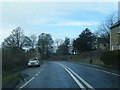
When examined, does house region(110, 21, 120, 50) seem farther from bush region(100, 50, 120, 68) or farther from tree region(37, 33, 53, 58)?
tree region(37, 33, 53, 58)

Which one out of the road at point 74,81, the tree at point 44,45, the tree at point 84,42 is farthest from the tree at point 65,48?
the road at point 74,81

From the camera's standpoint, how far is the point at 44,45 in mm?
131375

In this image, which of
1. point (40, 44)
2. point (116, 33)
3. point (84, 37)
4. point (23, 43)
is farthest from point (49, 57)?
point (116, 33)

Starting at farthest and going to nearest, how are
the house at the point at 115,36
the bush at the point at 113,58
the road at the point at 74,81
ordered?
the house at the point at 115,36 → the bush at the point at 113,58 → the road at the point at 74,81

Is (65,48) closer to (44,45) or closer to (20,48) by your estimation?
(44,45)

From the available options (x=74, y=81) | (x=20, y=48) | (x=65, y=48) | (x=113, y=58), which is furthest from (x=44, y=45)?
(x=74, y=81)

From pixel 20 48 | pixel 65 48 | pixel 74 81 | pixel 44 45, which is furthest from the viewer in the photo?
pixel 65 48

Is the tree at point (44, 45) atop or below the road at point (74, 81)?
atop

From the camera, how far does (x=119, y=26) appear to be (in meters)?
48.0

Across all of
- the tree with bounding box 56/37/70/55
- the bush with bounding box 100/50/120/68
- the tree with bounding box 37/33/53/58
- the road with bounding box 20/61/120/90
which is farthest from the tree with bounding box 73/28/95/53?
the road with bounding box 20/61/120/90

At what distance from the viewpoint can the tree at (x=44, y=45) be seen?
5084 inches

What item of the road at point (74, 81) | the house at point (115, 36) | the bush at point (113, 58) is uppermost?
the house at point (115, 36)

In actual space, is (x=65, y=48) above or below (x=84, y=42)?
below

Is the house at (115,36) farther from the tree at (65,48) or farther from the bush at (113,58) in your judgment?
the tree at (65,48)
